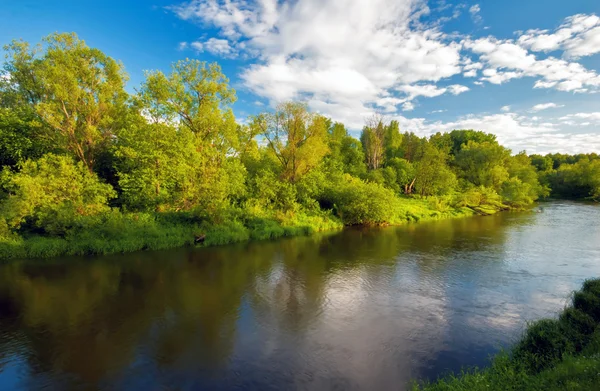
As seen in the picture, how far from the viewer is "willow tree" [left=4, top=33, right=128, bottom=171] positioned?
24312 mm

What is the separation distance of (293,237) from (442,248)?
13.5 meters

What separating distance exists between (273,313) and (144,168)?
19219mm

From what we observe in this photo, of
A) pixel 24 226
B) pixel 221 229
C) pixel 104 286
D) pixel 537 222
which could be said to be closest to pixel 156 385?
pixel 104 286

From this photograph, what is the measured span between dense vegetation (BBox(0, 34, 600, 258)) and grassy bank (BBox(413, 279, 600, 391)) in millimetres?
22034

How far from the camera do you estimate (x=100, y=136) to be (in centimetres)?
2669

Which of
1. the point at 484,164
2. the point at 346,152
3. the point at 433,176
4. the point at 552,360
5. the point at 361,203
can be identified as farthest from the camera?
the point at 346,152

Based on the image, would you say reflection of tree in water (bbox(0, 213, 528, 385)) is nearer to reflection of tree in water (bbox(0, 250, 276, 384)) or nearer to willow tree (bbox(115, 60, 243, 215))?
reflection of tree in water (bbox(0, 250, 276, 384))

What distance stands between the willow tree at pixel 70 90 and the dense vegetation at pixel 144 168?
3.6 inches

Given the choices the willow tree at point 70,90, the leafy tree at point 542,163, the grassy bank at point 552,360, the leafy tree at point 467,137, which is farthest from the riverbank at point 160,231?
the leafy tree at point 542,163

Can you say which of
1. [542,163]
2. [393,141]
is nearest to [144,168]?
[393,141]

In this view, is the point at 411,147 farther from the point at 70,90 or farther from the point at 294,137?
the point at 70,90

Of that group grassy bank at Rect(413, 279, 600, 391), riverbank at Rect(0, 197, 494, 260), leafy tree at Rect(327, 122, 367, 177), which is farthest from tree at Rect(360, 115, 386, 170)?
grassy bank at Rect(413, 279, 600, 391)

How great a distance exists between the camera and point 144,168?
26.4 metres

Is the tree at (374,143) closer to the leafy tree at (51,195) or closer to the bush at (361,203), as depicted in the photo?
the bush at (361,203)
